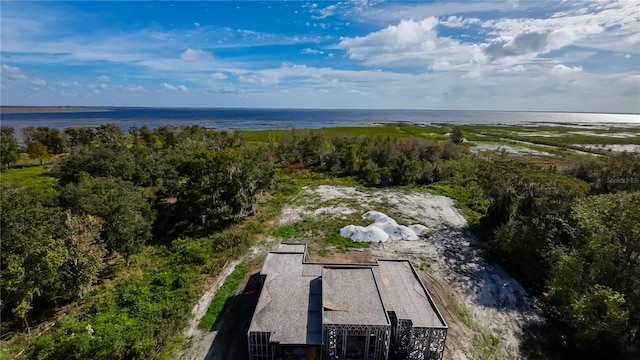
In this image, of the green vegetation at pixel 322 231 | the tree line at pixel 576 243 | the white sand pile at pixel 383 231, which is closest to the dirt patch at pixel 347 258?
the green vegetation at pixel 322 231

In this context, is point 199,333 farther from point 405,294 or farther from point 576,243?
point 576,243

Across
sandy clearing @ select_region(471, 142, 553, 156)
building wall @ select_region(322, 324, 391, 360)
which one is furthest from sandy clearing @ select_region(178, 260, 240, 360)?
sandy clearing @ select_region(471, 142, 553, 156)

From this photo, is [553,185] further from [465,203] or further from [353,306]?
[353,306]

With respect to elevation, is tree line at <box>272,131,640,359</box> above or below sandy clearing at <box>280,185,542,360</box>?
above

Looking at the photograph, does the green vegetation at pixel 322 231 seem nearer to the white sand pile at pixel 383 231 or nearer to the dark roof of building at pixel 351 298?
the white sand pile at pixel 383 231

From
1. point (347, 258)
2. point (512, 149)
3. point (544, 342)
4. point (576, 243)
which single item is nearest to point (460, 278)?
point (544, 342)

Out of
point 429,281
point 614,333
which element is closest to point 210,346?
point 429,281

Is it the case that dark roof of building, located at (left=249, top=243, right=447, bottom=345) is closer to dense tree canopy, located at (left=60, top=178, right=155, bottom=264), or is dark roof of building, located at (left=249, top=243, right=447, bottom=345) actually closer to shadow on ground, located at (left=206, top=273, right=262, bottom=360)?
shadow on ground, located at (left=206, top=273, right=262, bottom=360)
